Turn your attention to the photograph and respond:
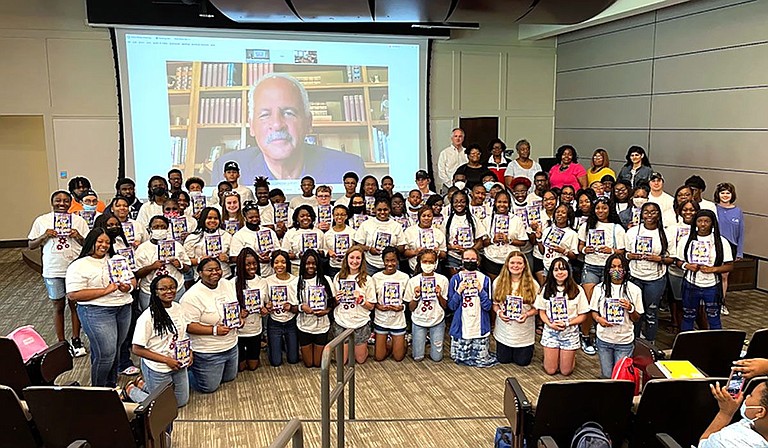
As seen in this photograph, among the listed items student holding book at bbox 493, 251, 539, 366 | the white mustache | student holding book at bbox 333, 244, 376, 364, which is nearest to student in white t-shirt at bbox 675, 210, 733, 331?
student holding book at bbox 493, 251, 539, 366

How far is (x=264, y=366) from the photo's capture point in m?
5.63

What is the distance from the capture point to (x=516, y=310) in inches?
217

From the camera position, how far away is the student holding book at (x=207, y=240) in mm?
5867

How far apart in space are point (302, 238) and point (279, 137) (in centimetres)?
372

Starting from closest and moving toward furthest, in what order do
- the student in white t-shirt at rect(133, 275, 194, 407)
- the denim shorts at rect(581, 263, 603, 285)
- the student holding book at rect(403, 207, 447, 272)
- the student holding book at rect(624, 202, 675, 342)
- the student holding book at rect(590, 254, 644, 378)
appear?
the student in white t-shirt at rect(133, 275, 194, 407) → the student holding book at rect(590, 254, 644, 378) → the student holding book at rect(624, 202, 675, 342) → the denim shorts at rect(581, 263, 603, 285) → the student holding book at rect(403, 207, 447, 272)

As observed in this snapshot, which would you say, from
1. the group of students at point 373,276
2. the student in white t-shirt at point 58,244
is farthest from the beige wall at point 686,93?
the student in white t-shirt at point 58,244

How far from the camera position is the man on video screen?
9367 mm

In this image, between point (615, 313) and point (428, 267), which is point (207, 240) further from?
point (615, 313)

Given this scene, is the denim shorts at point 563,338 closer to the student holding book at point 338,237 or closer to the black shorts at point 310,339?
the black shorts at point 310,339

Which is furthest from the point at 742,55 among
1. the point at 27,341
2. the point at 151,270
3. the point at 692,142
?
the point at 27,341

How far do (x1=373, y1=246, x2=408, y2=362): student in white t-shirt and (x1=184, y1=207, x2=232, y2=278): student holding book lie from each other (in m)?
1.50

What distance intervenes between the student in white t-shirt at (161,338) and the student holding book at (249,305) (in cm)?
82

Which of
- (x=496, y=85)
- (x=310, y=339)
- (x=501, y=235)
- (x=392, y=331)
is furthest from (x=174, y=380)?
(x=496, y=85)

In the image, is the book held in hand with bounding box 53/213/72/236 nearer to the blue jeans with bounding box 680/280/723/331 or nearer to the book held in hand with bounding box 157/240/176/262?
the book held in hand with bounding box 157/240/176/262
